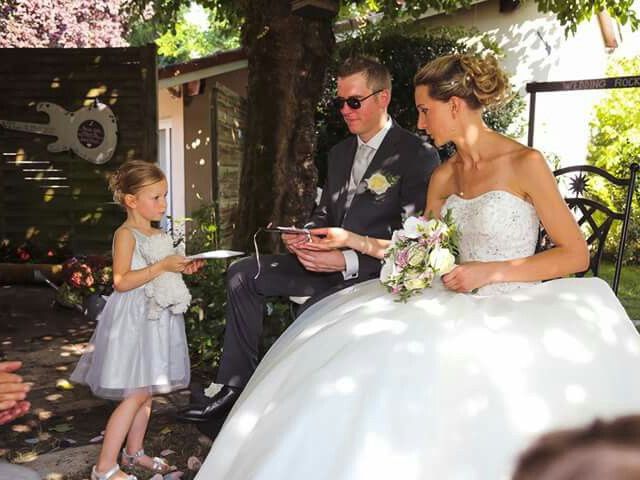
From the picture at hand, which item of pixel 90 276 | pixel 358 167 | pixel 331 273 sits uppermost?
pixel 358 167

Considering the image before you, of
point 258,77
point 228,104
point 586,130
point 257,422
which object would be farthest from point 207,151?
point 257,422

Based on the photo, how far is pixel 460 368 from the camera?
7.11 ft

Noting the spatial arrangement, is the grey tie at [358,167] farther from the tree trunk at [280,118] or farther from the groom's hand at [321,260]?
the tree trunk at [280,118]

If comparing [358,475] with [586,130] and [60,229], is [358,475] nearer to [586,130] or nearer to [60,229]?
[60,229]

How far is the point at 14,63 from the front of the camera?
8.84 m

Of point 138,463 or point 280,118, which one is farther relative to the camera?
point 280,118

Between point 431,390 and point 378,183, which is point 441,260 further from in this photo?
point 378,183

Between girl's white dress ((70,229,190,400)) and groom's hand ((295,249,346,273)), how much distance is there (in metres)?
0.71

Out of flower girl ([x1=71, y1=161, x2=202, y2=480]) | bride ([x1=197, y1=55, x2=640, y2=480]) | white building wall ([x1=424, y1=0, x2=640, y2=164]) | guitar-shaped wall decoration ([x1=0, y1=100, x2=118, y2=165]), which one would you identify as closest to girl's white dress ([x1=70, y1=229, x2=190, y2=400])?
flower girl ([x1=71, y1=161, x2=202, y2=480])

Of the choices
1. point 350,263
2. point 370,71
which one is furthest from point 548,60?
point 350,263

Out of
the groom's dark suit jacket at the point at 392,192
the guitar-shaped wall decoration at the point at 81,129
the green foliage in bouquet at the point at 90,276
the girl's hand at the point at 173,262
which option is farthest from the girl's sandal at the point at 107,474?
the guitar-shaped wall decoration at the point at 81,129

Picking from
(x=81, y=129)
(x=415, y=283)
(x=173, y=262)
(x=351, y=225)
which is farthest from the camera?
(x=81, y=129)

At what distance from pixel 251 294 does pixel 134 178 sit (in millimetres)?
864

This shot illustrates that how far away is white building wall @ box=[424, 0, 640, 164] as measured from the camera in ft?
38.7
